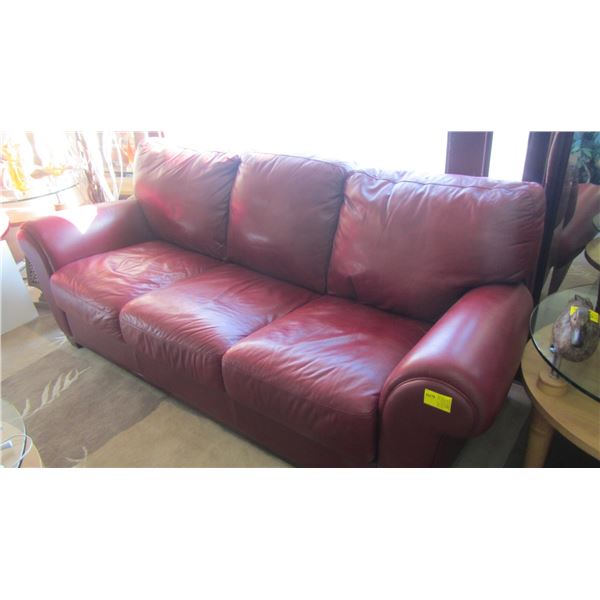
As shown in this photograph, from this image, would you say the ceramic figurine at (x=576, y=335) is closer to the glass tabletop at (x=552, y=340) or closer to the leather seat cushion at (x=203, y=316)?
the glass tabletop at (x=552, y=340)

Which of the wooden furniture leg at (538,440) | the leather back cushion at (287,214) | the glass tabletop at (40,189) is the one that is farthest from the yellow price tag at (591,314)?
the glass tabletop at (40,189)

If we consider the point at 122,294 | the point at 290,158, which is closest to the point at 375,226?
the point at 290,158

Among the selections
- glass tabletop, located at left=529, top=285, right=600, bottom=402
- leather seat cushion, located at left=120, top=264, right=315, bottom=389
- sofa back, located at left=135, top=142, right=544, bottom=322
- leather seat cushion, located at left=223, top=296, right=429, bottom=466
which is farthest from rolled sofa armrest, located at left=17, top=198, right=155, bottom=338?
glass tabletop, located at left=529, top=285, right=600, bottom=402

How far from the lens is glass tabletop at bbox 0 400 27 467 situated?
1110 mm

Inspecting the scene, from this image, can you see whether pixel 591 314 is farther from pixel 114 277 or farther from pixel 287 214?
pixel 114 277

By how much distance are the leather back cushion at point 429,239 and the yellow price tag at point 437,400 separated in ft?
1.74

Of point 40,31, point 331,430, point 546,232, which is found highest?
point 40,31

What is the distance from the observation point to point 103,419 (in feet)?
5.70

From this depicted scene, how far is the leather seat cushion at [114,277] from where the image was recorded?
1.77 m

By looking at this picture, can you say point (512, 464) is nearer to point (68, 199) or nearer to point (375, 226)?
point (375, 226)

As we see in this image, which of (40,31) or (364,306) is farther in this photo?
(364,306)

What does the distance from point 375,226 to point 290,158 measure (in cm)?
50

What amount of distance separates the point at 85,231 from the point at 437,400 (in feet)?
5.93

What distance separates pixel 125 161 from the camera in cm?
304
